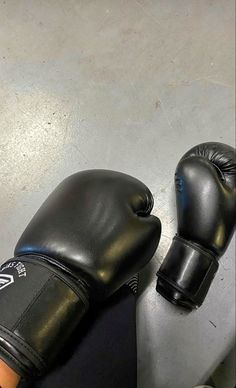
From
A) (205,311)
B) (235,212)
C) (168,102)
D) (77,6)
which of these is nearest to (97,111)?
(168,102)

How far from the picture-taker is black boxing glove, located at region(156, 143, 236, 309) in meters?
0.90

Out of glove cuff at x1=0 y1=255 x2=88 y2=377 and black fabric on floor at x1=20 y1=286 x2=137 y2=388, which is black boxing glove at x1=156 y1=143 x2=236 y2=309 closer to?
black fabric on floor at x1=20 y1=286 x2=137 y2=388

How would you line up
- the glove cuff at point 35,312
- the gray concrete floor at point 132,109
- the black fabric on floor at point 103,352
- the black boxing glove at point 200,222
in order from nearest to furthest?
1. the glove cuff at point 35,312
2. the black fabric on floor at point 103,352
3. the black boxing glove at point 200,222
4. the gray concrete floor at point 132,109

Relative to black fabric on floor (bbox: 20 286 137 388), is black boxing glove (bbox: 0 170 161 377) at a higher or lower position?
higher

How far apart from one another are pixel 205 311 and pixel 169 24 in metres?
0.95

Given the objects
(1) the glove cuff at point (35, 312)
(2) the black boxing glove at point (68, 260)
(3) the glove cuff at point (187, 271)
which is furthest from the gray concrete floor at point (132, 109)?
(1) the glove cuff at point (35, 312)

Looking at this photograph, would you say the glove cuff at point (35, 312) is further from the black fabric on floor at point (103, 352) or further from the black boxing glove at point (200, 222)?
the black boxing glove at point (200, 222)

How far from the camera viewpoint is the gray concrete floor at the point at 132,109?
1060 millimetres

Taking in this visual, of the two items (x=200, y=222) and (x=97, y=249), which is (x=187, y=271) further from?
(x=97, y=249)

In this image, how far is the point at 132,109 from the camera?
45.3 inches

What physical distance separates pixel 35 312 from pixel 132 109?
733mm

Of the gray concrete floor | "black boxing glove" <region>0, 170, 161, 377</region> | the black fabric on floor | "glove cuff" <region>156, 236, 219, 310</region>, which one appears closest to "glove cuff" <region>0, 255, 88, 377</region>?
"black boxing glove" <region>0, 170, 161, 377</region>

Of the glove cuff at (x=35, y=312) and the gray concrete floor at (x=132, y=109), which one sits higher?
the gray concrete floor at (x=132, y=109)

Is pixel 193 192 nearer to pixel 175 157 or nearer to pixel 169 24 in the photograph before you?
pixel 175 157
